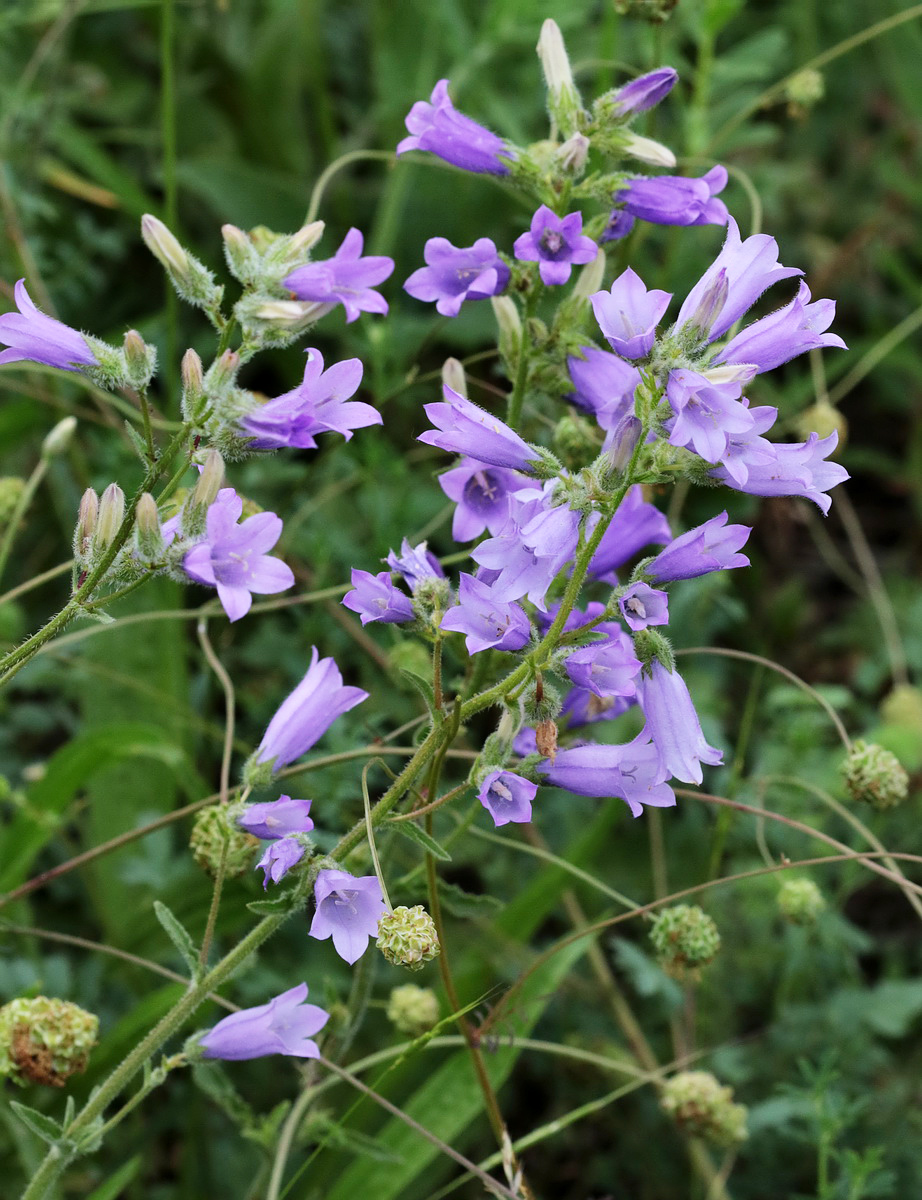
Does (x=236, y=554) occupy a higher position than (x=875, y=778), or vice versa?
(x=236, y=554)

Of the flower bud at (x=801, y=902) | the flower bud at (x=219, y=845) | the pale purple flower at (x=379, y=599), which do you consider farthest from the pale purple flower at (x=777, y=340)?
the flower bud at (x=801, y=902)

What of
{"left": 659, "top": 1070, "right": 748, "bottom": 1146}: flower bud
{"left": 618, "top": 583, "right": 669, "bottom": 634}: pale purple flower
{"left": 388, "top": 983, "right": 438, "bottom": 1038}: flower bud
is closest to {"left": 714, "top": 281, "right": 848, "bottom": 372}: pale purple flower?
{"left": 618, "top": 583, "right": 669, "bottom": 634}: pale purple flower

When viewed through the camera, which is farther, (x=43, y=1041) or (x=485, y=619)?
(x=43, y=1041)

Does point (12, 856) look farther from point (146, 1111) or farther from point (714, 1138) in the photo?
point (714, 1138)

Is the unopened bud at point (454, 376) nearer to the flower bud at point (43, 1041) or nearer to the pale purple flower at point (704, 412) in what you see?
the pale purple flower at point (704, 412)

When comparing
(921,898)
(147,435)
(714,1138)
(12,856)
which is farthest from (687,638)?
(147,435)

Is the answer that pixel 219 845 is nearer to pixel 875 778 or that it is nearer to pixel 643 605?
pixel 643 605

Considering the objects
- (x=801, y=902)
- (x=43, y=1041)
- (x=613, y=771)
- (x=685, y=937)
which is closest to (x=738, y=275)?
(x=613, y=771)
